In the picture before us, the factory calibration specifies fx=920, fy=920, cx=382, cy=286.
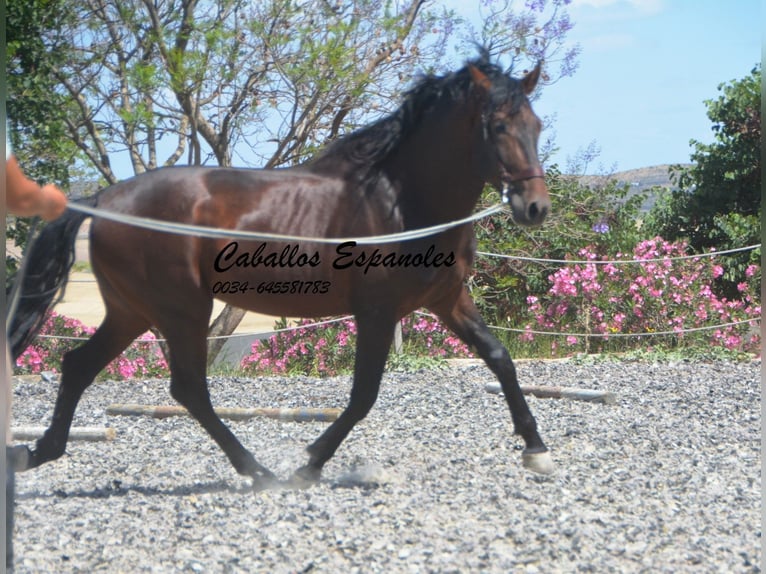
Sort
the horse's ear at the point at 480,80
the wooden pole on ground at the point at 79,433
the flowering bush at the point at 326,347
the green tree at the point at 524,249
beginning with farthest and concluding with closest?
1. the green tree at the point at 524,249
2. the flowering bush at the point at 326,347
3. the wooden pole on ground at the point at 79,433
4. the horse's ear at the point at 480,80

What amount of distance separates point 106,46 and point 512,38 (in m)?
4.02

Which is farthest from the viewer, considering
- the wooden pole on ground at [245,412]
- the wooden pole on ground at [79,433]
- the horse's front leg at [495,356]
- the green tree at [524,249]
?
the green tree at [524,249]

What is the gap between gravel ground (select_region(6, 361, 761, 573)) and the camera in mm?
3213

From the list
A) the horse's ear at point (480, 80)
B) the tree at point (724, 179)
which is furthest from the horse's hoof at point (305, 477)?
the tree at point (724, 179)

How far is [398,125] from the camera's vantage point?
176 inches

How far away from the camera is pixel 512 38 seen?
9.44 metres

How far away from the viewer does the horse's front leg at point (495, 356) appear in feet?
14.8

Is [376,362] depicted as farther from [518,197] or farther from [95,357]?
[95,357]

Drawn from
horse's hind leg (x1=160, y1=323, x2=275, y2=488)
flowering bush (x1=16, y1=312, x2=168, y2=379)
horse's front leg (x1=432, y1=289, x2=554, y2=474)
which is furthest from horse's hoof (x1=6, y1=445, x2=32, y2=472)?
flowering bush (x1=16, y1=312, x2=168, y2=379)

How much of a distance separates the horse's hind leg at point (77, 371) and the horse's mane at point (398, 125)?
1.24 meters

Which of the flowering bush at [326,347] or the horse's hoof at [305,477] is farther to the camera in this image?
the flowering bush at [326,347]

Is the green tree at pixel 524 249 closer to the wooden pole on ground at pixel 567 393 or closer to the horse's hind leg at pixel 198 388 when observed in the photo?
the wooden pole on ground at pixel 567 393

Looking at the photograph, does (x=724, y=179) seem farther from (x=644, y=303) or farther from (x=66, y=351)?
(x=66, y=351)

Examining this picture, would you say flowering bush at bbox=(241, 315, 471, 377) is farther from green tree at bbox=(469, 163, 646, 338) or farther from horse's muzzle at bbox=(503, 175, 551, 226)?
horse's muzzle at bbox=(503, 175, 551, 226)
